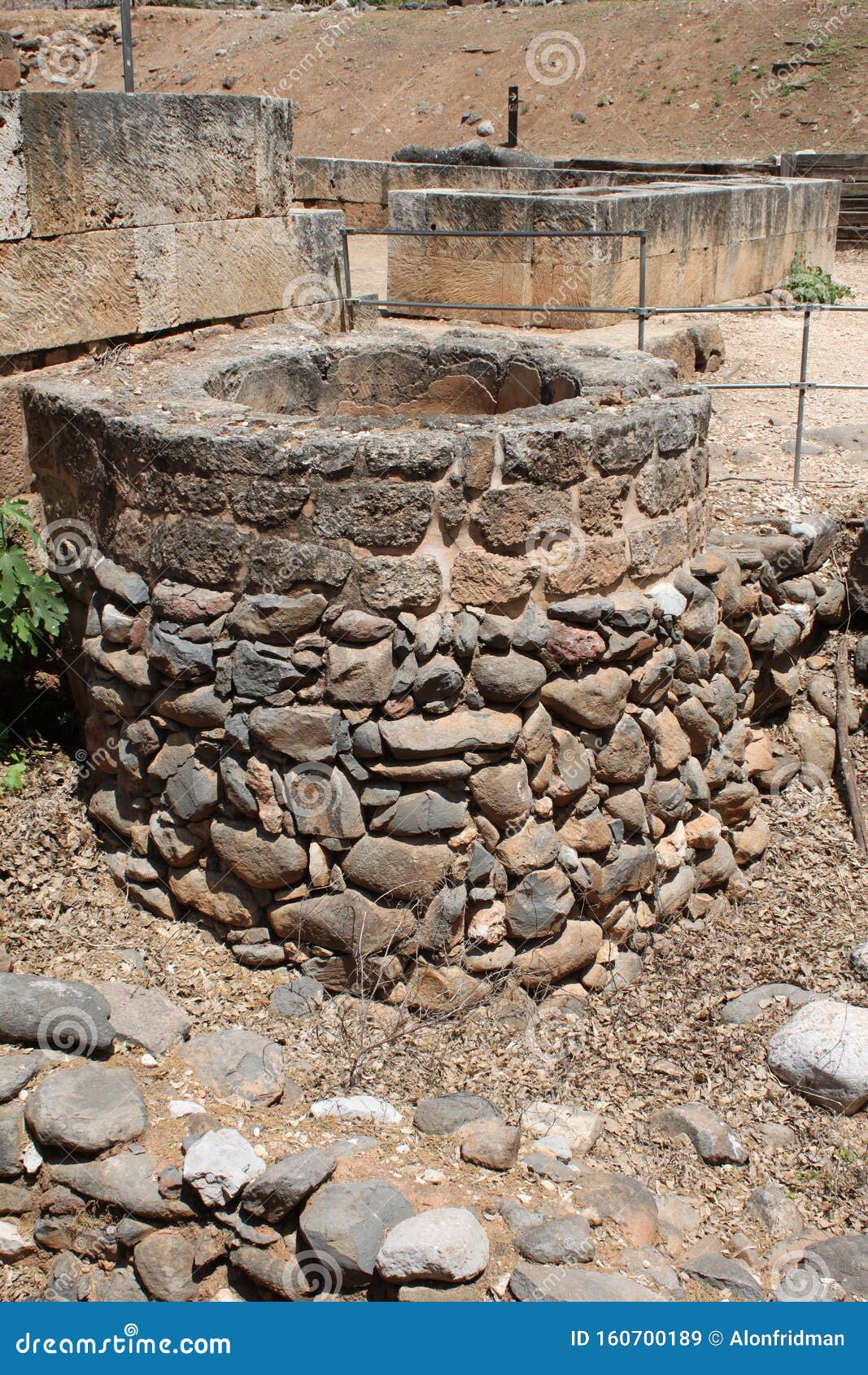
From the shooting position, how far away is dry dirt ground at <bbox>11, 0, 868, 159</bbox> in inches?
874

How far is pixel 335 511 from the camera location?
163 inches

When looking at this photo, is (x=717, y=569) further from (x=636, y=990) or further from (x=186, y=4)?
(x=186, y=4)

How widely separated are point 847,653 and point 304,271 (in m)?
3.86

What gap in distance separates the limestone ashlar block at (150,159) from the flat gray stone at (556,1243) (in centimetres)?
465

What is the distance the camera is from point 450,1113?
3.66 m

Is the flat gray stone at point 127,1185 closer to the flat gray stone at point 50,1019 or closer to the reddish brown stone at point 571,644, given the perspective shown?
the flat gray stone at point 50,1019

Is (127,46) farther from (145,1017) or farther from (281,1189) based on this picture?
(281,1189)

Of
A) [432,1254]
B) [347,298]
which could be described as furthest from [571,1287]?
[347,298]

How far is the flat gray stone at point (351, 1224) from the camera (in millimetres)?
3074

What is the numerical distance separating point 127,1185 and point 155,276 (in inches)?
182

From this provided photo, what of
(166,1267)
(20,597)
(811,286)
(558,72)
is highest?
(558,72)

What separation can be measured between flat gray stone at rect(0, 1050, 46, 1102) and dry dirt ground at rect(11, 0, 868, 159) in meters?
20.3

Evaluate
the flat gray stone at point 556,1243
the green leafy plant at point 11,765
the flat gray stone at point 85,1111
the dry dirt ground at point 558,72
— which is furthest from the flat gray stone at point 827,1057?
the dry dirt ground at point 558,72

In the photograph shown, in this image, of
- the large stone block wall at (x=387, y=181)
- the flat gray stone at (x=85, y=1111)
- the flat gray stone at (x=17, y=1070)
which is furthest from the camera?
the large stone block wall at (x=387, y=181)
